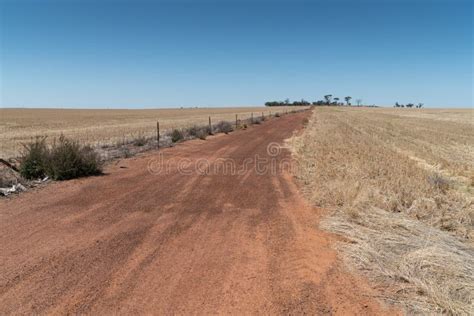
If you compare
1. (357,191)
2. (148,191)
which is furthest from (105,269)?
(357,191)

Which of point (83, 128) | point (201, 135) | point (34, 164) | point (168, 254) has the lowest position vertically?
point (168, 254)

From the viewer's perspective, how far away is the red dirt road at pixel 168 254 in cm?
387

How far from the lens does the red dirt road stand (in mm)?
3873

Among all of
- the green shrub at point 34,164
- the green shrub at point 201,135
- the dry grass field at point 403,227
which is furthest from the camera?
the green shrub at point 201,135

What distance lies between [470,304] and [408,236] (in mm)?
1926

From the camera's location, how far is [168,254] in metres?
5.03

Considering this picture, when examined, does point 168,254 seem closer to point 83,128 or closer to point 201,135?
point 201,135

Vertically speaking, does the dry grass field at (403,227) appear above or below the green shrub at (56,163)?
below

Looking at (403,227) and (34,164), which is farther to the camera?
(34,164)

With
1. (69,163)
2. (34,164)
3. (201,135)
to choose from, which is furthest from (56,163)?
(201,135)

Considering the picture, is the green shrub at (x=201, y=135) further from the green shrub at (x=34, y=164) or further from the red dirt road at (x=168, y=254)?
the red dirt road at (x=168, y=254)

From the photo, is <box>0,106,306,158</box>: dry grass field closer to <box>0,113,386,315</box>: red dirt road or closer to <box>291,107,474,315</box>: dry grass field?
<box>0,113,386,315</box>: red dirt road

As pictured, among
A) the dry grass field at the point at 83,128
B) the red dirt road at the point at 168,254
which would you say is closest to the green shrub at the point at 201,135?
the dry grass field at the point at 83,128

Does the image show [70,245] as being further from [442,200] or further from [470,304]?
[442,200]
